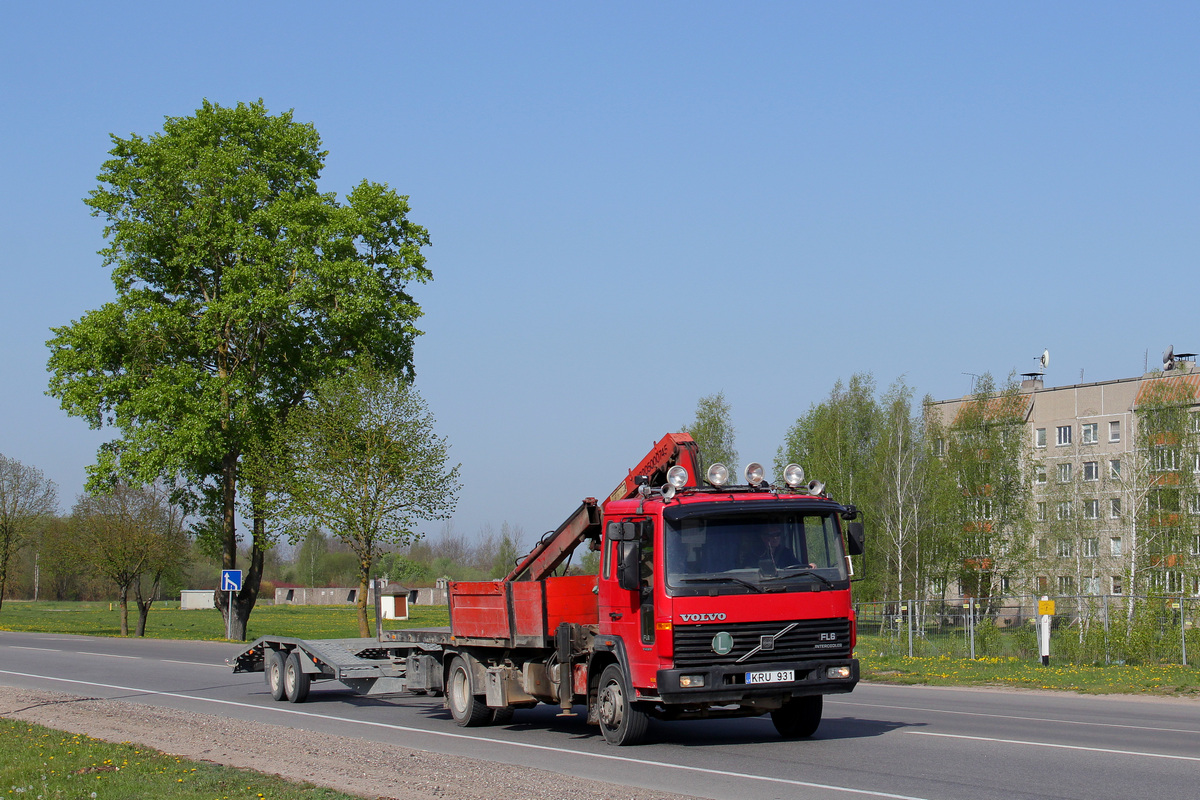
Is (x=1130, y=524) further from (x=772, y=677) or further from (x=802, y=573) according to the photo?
(x=772, y=677)

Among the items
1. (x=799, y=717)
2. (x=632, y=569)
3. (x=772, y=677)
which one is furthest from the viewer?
(x=799, y=717)

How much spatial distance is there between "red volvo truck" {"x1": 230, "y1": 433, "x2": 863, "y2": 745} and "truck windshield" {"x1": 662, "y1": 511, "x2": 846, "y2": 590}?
13 mm

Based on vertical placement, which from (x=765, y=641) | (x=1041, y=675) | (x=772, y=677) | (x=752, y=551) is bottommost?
(x=1041, y=675)

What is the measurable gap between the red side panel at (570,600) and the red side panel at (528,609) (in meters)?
0.10

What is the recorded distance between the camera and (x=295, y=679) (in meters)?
18.8

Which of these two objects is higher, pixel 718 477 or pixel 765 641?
pixel 718 477

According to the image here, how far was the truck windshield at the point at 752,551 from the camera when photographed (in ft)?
39.3

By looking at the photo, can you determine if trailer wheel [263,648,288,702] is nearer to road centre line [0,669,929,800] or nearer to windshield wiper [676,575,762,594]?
road centre line [0,669,929,800]

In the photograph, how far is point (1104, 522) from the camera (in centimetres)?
5875

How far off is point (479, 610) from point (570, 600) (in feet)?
5.79

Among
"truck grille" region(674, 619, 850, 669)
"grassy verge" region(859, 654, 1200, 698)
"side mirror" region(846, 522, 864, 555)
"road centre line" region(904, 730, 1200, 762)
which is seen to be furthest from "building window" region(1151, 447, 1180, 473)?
"truck grille" region(674, 619, 850, 669)

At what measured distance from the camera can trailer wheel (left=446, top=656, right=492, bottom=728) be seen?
15359 mm

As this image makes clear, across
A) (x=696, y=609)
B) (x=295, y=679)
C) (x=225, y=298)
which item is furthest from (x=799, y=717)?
(x=225, y=298)

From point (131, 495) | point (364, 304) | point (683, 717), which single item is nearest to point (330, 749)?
point (683, 717)
